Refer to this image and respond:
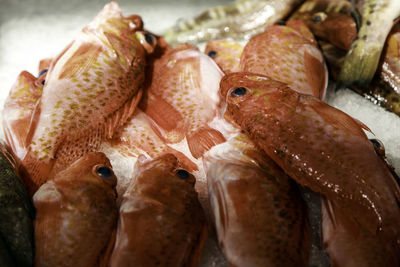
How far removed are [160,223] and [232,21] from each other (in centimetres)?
156

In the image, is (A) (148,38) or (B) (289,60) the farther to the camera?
(A) (148,38)

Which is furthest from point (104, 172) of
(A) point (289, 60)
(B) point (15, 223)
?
(A) point (289, 60)

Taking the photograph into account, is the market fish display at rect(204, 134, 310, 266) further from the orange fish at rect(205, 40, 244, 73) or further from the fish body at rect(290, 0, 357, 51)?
the fish body at rect(290, 0, 357, 51)

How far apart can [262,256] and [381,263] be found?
30 centimetres

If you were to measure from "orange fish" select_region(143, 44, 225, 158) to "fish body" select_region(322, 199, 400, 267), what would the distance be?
44 cm

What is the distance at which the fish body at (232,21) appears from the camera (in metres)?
2.14

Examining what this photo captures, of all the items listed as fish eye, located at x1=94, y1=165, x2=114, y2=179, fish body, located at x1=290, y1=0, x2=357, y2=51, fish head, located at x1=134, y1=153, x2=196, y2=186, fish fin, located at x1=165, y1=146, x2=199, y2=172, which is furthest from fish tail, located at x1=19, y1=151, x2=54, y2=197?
fish body, located at x1=290, y1=0, x2=357, y2=51

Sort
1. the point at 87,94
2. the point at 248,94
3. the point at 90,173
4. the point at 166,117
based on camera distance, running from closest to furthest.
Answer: the point at 90,173
the point at 248,94
the point at 87,94
the point at 166,117

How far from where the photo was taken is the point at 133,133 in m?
Result: 1.41

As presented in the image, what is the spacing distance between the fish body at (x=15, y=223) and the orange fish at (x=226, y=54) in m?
1.02

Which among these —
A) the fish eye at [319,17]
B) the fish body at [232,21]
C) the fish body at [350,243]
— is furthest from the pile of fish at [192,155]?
the fish body at [232,21]

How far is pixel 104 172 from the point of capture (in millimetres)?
1116

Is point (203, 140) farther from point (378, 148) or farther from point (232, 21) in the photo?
point (232, 21)

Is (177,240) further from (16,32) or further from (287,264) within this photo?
(16,32)
